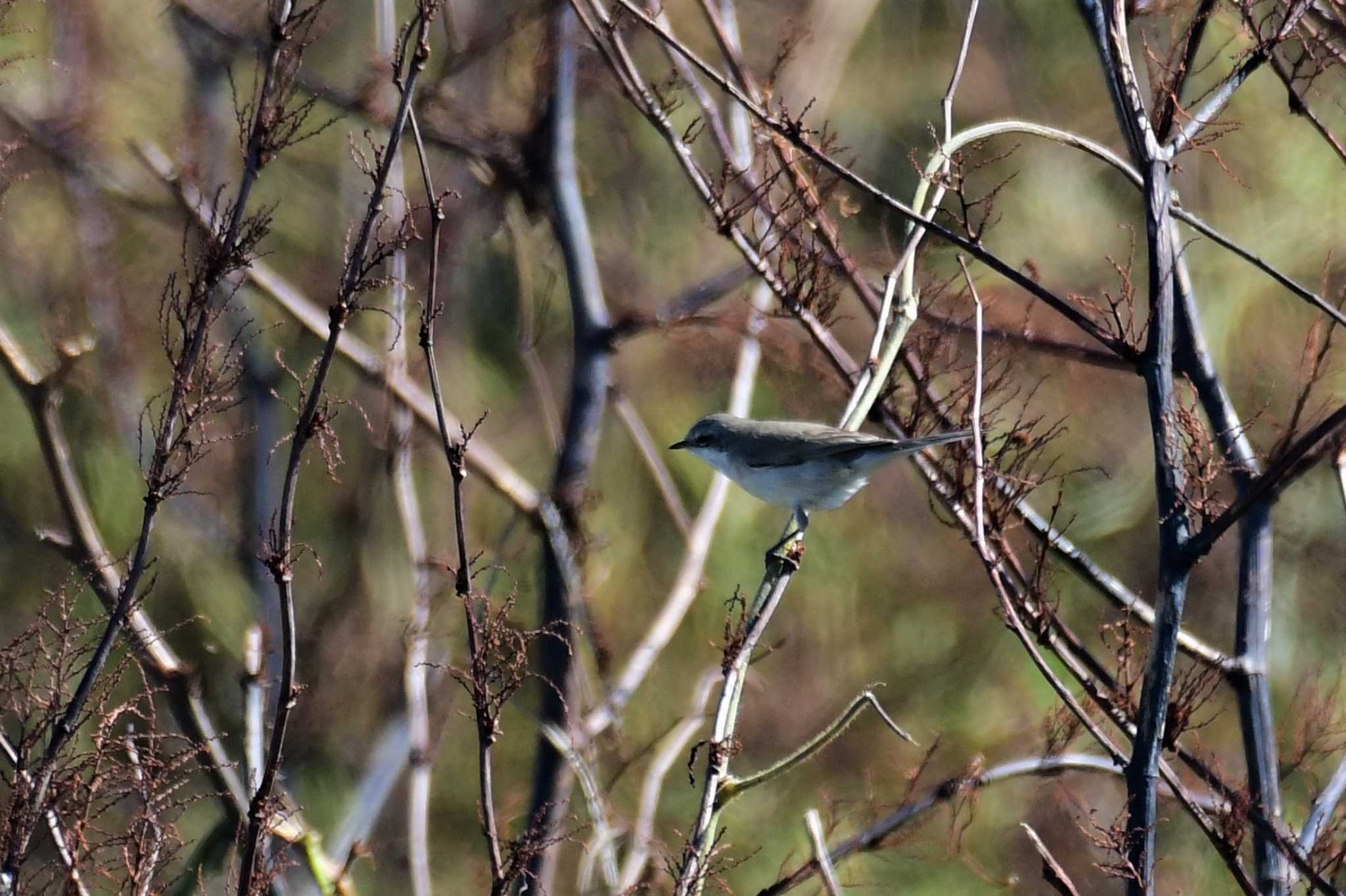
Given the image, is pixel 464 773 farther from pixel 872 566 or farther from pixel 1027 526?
pixel 1027 526

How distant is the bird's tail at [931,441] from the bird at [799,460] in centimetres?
2

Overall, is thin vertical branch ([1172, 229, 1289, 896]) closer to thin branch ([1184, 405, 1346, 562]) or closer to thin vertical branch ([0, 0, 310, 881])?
thin branch ([1184, 405, 1346, 562])

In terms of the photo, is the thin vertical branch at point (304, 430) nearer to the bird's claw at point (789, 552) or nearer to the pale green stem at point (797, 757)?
the pale green stem at point (797, 757)

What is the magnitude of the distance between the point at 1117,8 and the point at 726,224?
2.26 feet

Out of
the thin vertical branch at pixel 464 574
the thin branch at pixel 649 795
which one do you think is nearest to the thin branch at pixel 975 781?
the thin branch at pixel 649 795

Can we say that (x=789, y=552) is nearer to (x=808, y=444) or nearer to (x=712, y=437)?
(x=808, y=444)

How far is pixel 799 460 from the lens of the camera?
2412mm

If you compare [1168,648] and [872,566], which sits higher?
[872,566]

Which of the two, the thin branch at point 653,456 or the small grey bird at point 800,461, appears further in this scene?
the thin branch at point 653,456

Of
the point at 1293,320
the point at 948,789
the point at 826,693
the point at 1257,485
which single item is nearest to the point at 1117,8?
the point at 1257,485

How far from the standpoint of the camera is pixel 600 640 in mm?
3664

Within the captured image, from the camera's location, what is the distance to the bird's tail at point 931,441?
1705mm

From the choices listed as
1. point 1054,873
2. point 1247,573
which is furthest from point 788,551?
point 1054,873

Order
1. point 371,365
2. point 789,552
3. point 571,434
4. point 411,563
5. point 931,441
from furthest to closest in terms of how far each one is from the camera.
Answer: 1. point 411,563
2. point 371,365
3. point 571,434
4. point 789,552
5. point 931,441
